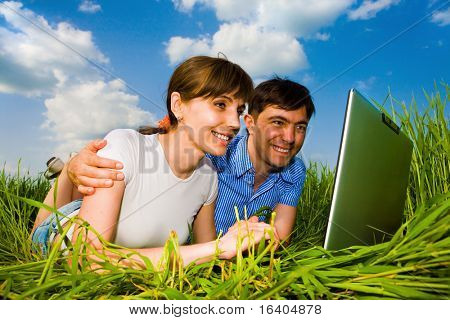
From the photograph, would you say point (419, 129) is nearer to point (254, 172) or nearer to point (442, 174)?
point (442, 174)

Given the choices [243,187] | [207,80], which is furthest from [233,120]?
[243,187]

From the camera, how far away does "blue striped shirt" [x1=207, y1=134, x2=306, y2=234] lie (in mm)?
2180

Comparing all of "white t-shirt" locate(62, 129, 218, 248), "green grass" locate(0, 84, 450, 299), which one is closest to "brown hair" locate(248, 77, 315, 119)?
"white t-shirt" locate(62, 129, 218, 248)

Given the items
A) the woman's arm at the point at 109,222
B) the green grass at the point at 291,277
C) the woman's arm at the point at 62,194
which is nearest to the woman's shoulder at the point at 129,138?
the woman's arm at the point at 109,222

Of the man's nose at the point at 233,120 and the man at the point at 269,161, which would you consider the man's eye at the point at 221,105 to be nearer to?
the man's nose at the point at 233,120

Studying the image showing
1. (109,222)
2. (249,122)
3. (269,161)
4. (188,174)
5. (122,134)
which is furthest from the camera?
(249,122)

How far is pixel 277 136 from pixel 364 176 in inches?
48.2

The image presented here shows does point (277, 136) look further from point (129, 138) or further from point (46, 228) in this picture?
point (46, 228)

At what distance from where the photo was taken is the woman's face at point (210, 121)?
1.71 meters

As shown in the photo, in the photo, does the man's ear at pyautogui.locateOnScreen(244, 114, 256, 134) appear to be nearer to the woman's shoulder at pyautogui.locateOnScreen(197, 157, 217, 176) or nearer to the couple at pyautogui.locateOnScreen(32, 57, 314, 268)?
the couple at pyautogui.locateOnScreen(32, 57, 314, 268)

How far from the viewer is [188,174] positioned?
5.93 ft
